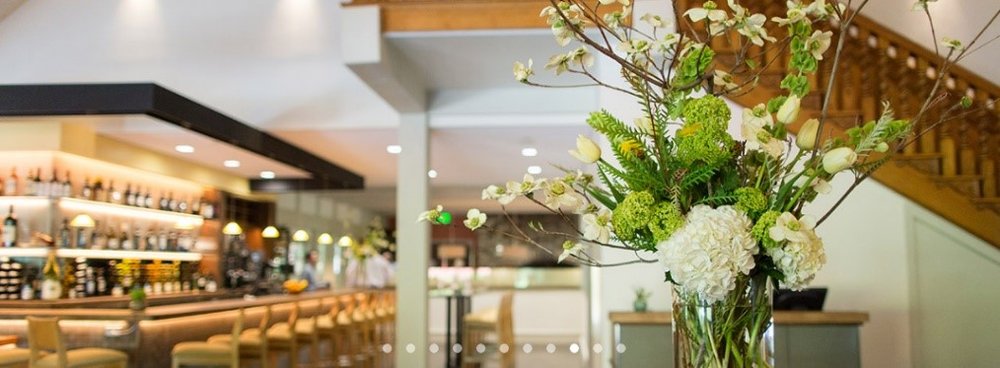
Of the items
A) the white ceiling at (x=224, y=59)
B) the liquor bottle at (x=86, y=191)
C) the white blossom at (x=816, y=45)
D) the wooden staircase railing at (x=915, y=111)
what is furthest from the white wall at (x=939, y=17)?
the liquor bottle at (x=86, y=191)

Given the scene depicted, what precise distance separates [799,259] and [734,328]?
17 cm

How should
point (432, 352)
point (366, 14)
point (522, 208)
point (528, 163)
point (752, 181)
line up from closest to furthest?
point (752, 181) < point (366, 14) < point (528, 163) < point (432, 352) < point (522, 208)

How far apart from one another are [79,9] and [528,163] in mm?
5283

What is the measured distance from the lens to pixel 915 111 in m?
6.09

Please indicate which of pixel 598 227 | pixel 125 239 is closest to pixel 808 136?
pixel 598 227

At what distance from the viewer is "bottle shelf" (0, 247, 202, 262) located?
9.20m

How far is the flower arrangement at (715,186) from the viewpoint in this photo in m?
1.58

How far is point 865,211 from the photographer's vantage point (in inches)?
223

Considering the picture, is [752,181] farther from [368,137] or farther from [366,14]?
[368,137]

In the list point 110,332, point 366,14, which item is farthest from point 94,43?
point 366,14

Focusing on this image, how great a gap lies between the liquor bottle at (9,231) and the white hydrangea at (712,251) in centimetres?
909

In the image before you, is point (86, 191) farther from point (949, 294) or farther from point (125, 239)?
point (949, 294)

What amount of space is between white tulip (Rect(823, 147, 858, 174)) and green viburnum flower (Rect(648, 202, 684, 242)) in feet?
0.86

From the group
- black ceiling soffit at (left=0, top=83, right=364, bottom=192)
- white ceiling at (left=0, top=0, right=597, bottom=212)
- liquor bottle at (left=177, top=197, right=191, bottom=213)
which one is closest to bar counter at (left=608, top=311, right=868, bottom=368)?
black ceiling soffit at (left=0, top=83, right=364, bottom=192)
